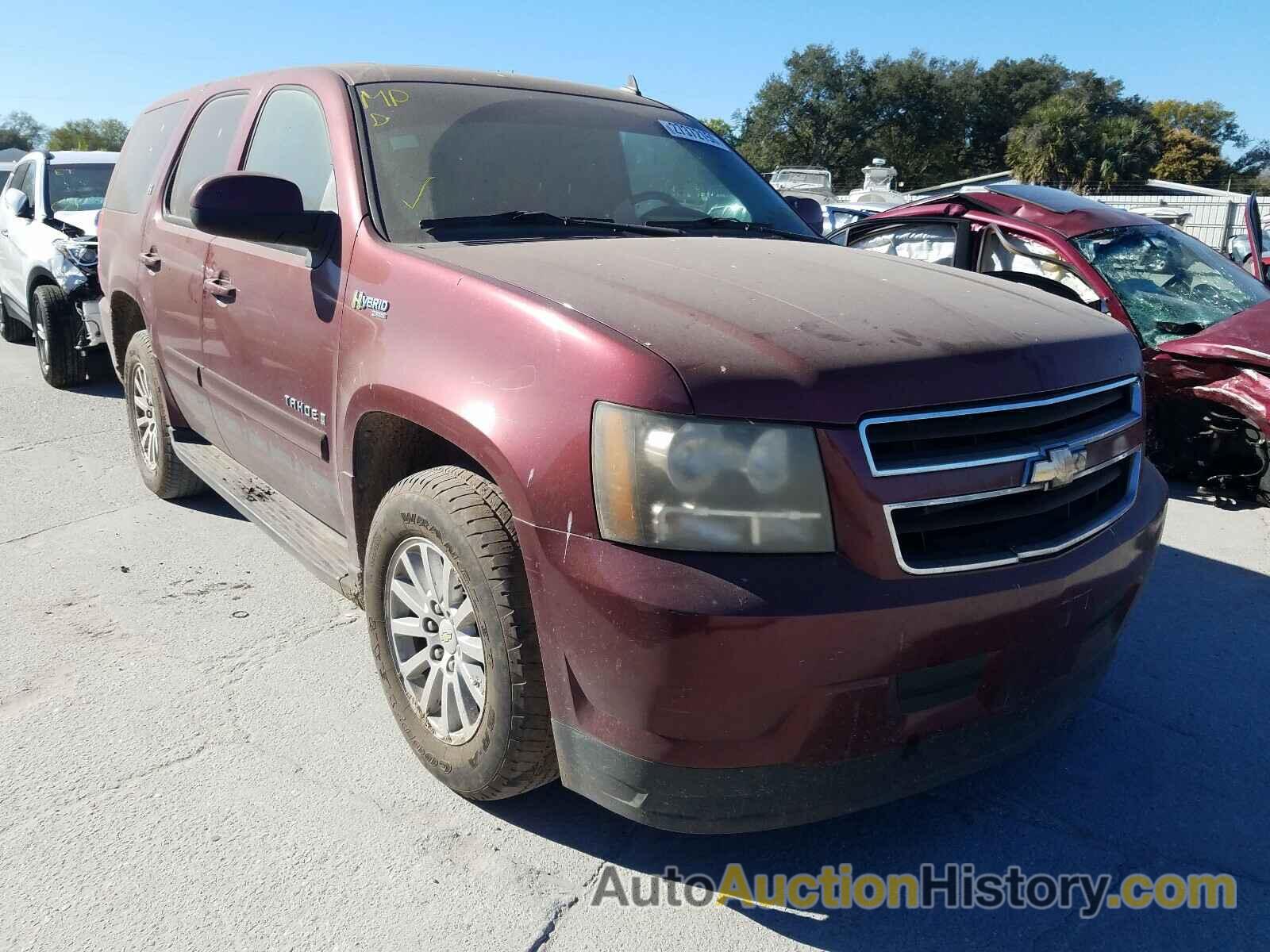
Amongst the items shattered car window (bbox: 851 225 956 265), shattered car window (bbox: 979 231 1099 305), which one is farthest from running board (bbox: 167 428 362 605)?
shattered car window (bbox: 851 225 956 265)

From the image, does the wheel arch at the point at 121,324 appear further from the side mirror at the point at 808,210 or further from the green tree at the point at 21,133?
the green tree at the point at 21,133

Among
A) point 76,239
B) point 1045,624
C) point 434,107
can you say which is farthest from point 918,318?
point 76,239

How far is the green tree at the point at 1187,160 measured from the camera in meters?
63.7

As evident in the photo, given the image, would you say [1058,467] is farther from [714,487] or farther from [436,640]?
[436,640]

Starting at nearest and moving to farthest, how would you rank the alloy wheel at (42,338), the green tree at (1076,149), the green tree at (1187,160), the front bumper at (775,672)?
the front bumper at (775,672) → the alloy wheel at (42,338) → the green tree at (1076,149) → the green tree at (1187,160)

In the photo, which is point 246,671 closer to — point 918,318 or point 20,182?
point 918,318

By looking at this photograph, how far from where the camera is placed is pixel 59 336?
25.4ft

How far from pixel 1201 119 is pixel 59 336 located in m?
88.1

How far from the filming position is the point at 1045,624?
2.20 meters

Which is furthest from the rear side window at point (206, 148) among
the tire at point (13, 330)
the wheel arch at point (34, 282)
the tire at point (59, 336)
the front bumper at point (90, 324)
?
the tire at point (13, 330)

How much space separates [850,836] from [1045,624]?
0.78 meters

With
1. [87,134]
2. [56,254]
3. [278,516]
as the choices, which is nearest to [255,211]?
[278,516]

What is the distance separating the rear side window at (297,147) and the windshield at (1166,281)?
4502mm

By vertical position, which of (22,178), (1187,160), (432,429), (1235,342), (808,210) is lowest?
(1187,160)
